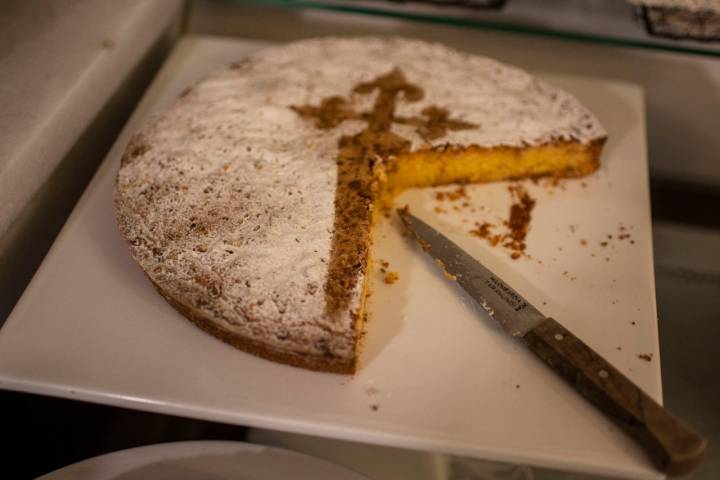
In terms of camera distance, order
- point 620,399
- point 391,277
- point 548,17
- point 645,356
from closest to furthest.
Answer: point 620,399 → point 645,356 → point 391,277 → point 548,17

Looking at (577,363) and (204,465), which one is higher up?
(577,363)

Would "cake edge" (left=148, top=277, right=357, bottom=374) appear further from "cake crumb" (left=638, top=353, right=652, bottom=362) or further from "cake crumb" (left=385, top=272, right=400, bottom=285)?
"cake crumb" (left=638, top=353, right=652, bottom=362)

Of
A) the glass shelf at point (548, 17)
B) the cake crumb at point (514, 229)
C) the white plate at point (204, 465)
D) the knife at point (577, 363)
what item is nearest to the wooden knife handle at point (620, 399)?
the knife at point (577, 363)

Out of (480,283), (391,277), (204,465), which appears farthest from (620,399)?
(204,465)

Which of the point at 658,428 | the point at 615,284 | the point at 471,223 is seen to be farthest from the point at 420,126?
the point at 658,428

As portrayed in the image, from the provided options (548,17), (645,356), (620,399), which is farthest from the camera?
(548,17)

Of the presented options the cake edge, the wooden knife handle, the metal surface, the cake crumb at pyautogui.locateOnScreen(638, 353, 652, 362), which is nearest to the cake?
the cake edge

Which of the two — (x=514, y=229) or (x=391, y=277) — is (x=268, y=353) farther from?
(x=514, y=229)
